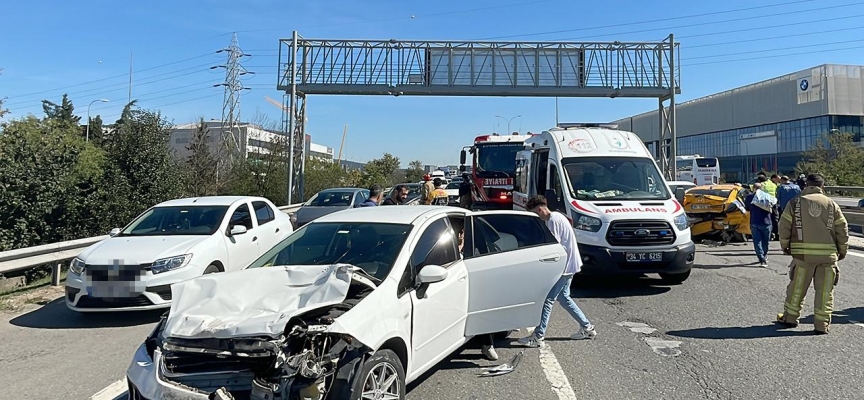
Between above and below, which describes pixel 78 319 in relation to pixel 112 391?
above

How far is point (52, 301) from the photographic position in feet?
28.5

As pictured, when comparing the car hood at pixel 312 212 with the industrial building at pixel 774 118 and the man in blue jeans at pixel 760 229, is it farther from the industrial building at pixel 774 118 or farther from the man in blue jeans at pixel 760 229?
the industrial building at pixel 774 118

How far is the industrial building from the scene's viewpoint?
63281 millimetres

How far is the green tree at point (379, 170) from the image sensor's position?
4614 cm

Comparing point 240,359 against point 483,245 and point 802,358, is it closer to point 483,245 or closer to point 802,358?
point 483,245

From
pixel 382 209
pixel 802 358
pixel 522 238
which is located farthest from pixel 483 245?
pixel 802 358

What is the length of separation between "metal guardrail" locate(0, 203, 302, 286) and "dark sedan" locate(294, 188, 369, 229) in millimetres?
6014

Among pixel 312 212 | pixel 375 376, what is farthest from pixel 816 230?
pixel 312 212

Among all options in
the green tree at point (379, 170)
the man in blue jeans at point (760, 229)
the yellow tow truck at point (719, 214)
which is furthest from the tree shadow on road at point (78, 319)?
the green tree at point (379, 170)

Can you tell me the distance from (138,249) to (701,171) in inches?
1612

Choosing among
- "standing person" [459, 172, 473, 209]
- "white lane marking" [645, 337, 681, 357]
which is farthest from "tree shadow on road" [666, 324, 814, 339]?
"standing person" [459, 172, 473, 209]

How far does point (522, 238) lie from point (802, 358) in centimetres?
298

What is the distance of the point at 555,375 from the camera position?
16.7 feet

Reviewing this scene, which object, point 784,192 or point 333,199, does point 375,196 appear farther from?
point 784,192
